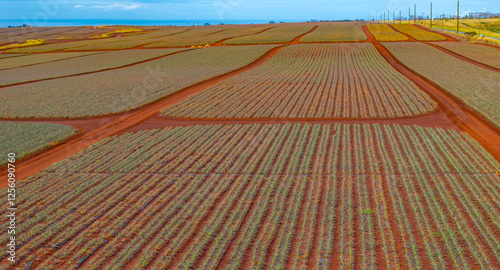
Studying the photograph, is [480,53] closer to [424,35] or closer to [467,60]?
[467,60]

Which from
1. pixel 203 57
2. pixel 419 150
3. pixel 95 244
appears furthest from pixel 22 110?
pixel 203 57

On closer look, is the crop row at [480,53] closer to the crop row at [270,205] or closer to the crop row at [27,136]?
the crop row at [270,205]

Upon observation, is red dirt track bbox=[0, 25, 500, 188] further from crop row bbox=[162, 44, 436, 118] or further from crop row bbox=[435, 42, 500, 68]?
crop row bbox=[435, 42, 500, 68]

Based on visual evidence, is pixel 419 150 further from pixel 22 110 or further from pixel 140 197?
pixel 22 110

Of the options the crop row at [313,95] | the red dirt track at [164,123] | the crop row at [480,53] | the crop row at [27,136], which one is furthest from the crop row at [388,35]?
the crop row at [27,136]

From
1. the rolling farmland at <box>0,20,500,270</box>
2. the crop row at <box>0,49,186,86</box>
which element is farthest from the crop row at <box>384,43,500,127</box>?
the crop row at <box>0,49,186,86</box>

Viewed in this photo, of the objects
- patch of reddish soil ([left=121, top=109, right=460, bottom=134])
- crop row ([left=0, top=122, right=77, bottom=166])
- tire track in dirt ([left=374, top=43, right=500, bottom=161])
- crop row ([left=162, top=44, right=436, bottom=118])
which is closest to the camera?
tire track in dirt ([left=374, top=43, right=500, bottom=161])
